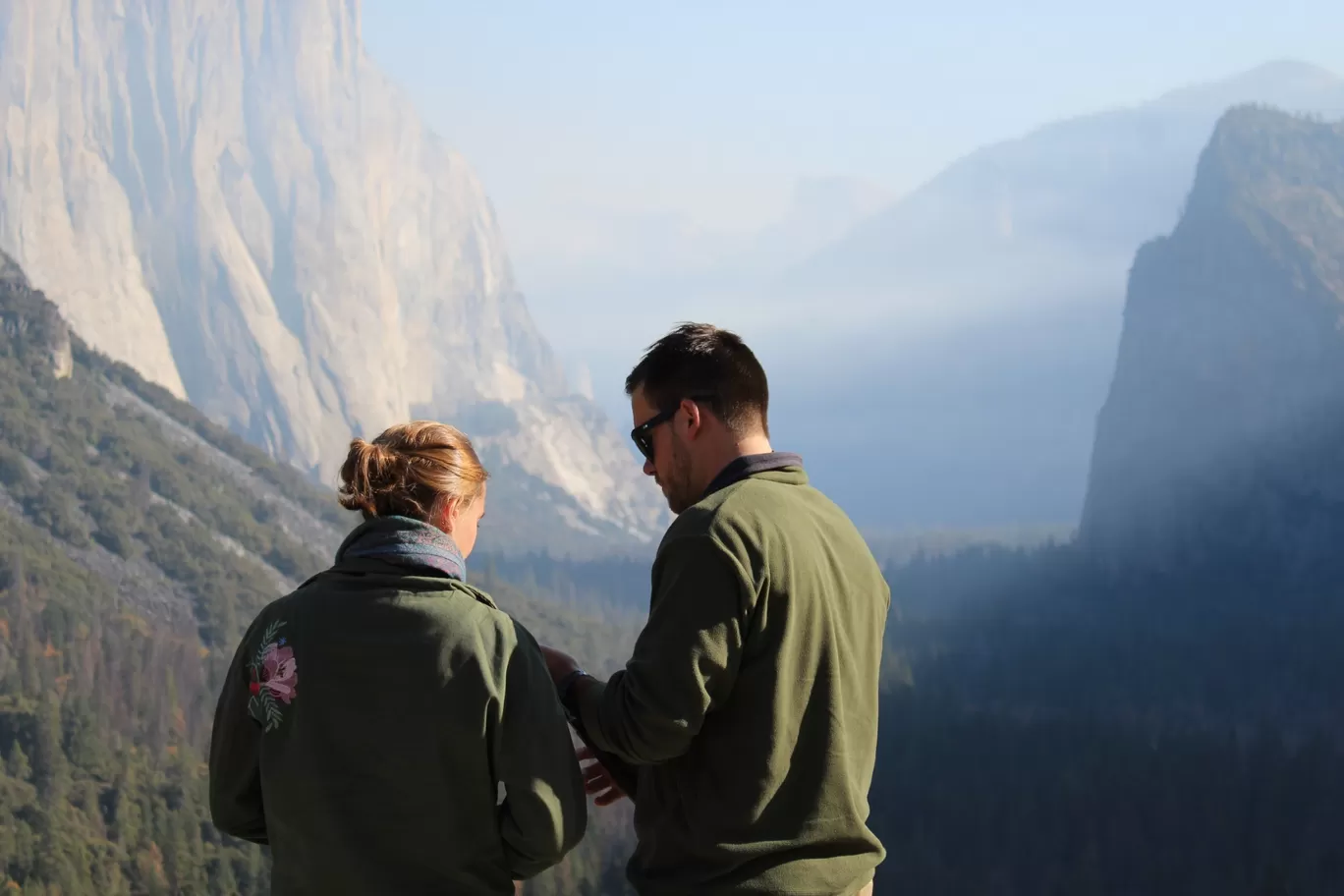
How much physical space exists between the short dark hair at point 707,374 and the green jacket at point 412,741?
99cm

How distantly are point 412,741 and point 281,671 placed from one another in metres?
0.52

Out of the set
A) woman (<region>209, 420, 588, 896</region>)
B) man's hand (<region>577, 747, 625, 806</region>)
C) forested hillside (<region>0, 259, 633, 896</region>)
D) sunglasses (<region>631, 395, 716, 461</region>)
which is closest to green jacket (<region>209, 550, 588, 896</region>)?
woman (<region>209, 420, 588, 896</region>)

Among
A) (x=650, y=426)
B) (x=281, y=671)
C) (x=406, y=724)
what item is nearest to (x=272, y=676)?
(x=281, y=671)

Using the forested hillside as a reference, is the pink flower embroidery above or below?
above

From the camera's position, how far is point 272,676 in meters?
4.90

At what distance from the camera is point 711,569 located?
466 cm

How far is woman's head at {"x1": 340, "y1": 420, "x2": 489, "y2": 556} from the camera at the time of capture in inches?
194

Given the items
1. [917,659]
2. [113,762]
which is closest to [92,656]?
[113,762]

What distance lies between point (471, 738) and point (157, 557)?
190216 mm

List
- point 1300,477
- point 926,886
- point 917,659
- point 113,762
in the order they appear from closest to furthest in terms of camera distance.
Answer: point 926,886 → point 113,762 → point 917,659 → point 1300,477

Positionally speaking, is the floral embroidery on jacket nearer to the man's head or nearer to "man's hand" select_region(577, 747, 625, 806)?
"man's hand" select_region(577, 747, 625, 806)

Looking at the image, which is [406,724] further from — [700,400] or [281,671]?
[700,400]

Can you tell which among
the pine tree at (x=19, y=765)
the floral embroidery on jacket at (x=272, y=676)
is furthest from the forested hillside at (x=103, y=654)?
the floral embroidery on jacket at (x=272, y=676)

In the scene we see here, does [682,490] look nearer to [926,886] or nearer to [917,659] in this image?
[926,886]
